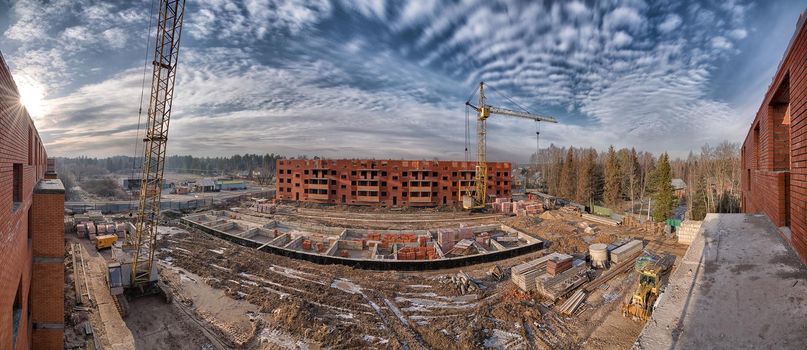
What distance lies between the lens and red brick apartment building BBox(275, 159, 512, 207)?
3872 centimetres

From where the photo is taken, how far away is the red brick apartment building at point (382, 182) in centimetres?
3872

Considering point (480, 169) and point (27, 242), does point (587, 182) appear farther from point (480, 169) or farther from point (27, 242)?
point (27, 242)

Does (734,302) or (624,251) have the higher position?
(734,302)

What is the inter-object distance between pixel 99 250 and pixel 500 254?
1043 inches

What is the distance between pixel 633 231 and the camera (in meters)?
23.4

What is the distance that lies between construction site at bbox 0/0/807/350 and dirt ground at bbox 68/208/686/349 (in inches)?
3.1

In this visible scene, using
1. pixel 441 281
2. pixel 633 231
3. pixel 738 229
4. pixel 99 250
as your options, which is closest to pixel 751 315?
pixel 738 229

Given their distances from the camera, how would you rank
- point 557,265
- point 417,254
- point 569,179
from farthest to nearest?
point 569,179
point 417,254
point 557,265

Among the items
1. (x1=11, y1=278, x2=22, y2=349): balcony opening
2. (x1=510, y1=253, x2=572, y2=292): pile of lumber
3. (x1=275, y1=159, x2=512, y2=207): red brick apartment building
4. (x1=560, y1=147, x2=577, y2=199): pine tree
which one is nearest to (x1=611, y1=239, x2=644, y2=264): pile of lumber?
(x1=510, y1=253, x2=572, y2=292): pile of lumber

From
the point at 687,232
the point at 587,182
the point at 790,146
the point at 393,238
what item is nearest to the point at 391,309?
the point at 393,238

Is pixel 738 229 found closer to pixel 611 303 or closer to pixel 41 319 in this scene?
pixel 611 303

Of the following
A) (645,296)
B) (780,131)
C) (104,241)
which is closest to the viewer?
(780,131)

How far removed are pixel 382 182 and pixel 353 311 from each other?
27.0 meters

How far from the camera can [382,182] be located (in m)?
38.8
